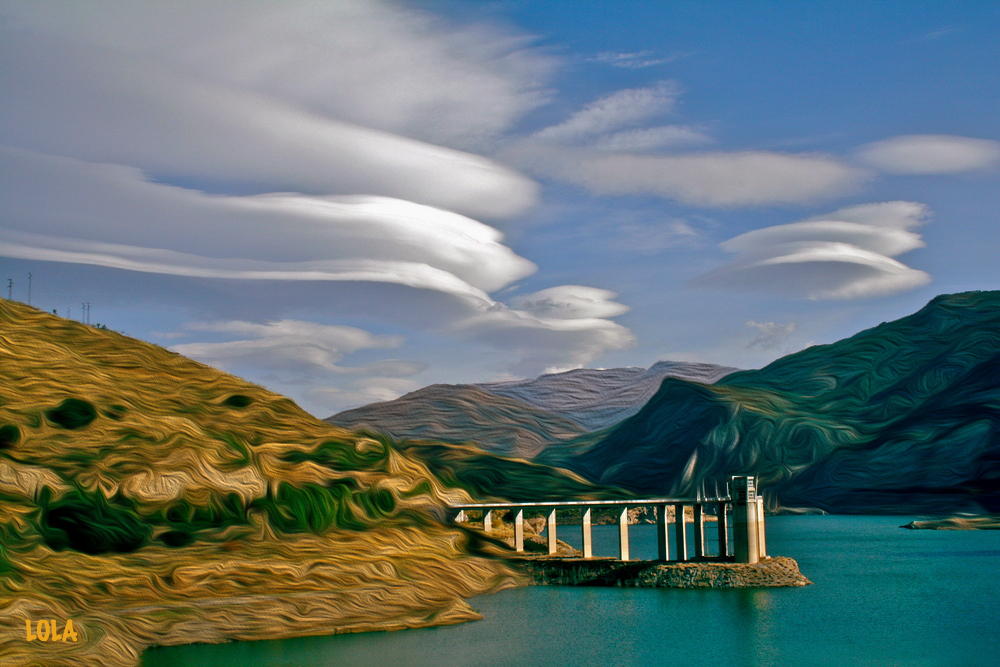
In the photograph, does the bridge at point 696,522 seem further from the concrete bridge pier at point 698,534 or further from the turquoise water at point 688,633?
the turquoise water at point 688,633

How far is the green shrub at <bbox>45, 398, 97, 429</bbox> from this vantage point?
87438mm

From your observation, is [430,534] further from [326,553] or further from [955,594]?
[955,594]

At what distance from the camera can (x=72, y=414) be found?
88625 millimetres

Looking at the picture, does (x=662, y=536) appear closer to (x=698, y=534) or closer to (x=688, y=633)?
(x=698, y=534)

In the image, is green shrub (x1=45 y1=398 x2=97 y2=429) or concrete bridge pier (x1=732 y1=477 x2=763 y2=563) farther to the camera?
concrete bridge pier (x1=732 y1=477 x2=763 y2=563)

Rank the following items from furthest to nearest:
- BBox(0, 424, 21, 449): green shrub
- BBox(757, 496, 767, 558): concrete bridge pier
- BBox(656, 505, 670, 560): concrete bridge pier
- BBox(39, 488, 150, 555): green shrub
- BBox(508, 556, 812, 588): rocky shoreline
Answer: BBox(656, 505, 670, 560): concrete bridge pier, BBox(757, 496, 767, 558): concrete bridge pier, BBox(508, 556, 812, 588): rocky shoreline, BBox(0, 424, 21, 449): green shrub, BBox(39, 488, 150, 555): green shrub

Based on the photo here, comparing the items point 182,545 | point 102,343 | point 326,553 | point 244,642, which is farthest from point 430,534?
point 102,343

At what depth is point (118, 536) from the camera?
74062 millimetres
